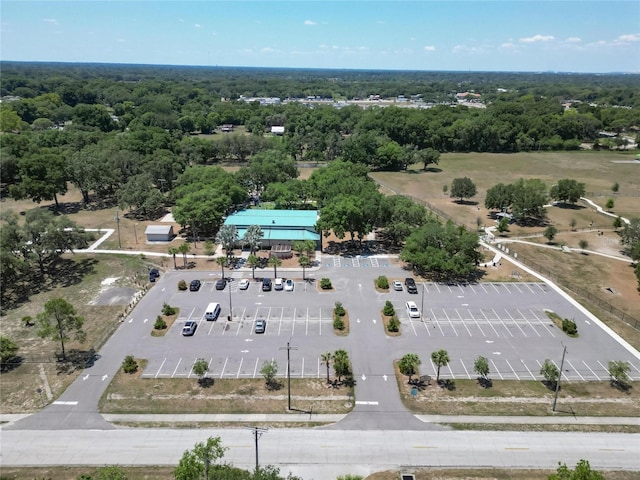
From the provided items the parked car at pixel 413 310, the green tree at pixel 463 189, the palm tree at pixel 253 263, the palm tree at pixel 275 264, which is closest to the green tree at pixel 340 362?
the parked car at pixel 413 310

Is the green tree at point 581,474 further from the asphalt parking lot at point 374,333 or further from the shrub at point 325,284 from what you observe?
the shrub at point 325,284

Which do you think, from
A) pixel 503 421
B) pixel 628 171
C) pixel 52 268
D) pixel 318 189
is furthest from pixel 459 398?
pixel 628 171

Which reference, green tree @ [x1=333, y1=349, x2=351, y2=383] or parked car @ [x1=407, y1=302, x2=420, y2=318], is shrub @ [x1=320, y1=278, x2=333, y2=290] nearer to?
parked car @ [x1=407, y1=302, x2=420, y2=318]

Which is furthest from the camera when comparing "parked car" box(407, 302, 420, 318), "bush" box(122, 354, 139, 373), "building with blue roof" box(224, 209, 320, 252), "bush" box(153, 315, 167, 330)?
"building with blue roof" box(224, 209, 320, 252)

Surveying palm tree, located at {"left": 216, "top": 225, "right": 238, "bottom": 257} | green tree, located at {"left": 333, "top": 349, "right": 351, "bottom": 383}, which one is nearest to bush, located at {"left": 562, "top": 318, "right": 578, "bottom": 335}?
green tree, located at {"left": 333, "top": 349, "right": 351, "bottom": 383}

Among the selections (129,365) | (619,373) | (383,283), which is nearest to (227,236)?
(383,283)

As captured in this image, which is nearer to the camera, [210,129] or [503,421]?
[503,421]

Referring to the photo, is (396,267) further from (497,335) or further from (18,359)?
(18,359)
